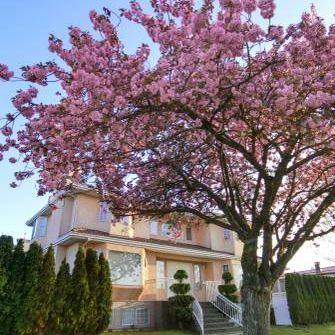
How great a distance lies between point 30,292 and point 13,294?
0.47 meters

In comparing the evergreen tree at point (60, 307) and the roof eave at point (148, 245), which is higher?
the roof eave at point (148, 245)

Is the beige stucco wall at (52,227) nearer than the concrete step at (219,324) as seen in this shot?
No

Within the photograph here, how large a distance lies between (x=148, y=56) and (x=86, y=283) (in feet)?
30.1

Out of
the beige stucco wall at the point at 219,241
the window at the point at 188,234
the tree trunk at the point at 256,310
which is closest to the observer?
the tree trunk at the point at 256,310

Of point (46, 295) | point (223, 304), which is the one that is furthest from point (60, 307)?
point (223, 304)

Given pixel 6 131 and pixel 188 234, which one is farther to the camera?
pixel 188 234

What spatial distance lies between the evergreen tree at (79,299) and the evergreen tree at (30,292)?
1.36 metres

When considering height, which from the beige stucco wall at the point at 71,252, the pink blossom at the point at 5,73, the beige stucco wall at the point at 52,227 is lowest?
the pink blossom at the point at 5,73

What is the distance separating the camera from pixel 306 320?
66.0 ft

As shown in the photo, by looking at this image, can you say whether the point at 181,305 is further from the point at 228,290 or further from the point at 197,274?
the point at 197,274

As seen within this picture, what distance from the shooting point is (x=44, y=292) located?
11516mm

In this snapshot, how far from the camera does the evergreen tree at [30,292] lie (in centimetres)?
1074

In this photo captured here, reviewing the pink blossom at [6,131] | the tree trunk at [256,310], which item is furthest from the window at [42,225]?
the tree trunk at [256,310]

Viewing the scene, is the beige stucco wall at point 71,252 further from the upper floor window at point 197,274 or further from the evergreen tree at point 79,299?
the upper floor window at point 197,274
